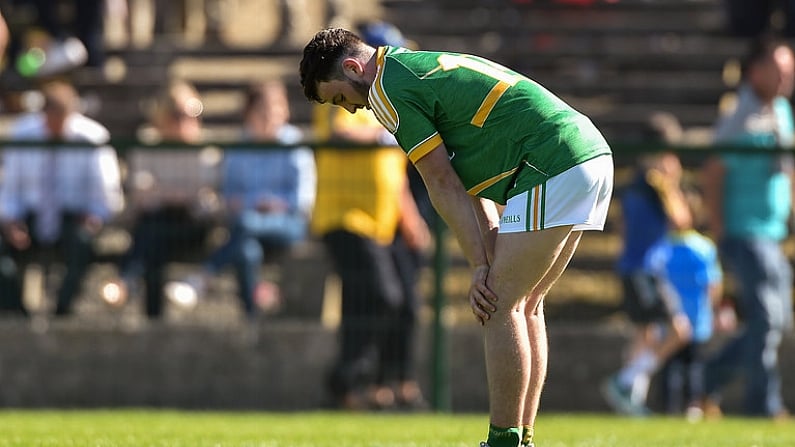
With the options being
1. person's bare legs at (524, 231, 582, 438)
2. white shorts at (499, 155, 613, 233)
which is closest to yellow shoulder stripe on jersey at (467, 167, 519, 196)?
white shorts at (499, 155, 613, 233)

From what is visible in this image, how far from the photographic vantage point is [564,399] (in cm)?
1298

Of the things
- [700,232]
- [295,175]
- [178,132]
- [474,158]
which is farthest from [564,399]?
[474,158]

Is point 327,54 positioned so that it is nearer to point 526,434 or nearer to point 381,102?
point 381,102

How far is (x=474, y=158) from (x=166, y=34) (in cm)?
1590

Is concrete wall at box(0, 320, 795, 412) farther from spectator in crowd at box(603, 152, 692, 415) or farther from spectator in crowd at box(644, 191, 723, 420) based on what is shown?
spectator in crowd at box(644, 191, 723, 420)

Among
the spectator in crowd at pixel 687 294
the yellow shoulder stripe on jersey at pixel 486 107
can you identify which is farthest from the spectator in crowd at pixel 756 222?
the yellow shoulder stripe on jersey at pixel 486 107

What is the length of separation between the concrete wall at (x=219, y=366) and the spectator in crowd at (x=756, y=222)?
685 mm

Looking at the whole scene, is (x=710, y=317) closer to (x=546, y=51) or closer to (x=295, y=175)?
(x=295, y=175)

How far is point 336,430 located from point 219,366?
2.76m

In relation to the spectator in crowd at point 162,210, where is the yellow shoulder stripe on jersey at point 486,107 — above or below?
above

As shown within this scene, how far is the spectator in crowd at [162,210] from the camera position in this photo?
1271cm

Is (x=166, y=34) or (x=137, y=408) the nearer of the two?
(x=137, y=408)

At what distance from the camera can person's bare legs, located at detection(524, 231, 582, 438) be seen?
703 centimetres

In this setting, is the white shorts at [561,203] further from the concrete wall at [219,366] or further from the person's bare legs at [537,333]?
the concrete wall at [219,366]
